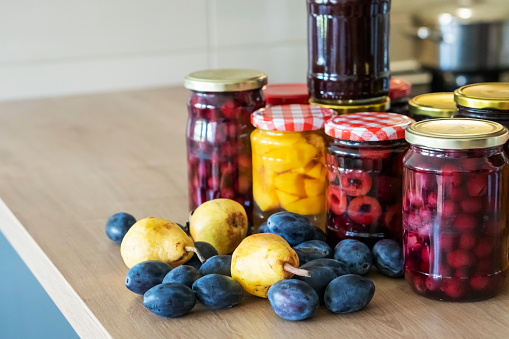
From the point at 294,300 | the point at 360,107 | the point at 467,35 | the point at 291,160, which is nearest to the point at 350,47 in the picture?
the point at 360,107

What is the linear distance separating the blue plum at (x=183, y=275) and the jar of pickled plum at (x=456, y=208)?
250 mm

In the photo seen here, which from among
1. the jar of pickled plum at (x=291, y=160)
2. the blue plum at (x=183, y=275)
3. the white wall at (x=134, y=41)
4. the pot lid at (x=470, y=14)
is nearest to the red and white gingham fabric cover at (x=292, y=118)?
the jar of pickled plum at (x=291, y=160)

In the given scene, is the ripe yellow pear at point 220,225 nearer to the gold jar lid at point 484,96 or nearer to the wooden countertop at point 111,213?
the wooden countertop at point 111,213

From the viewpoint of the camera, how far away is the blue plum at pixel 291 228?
0.91 metres

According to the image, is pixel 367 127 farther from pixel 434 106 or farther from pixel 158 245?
pixel 158 245

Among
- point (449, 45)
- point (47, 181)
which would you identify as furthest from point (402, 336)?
point (449, 45)

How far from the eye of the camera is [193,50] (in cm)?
232

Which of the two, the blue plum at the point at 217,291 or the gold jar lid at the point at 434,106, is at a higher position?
the gold jar lid at the point at 434,106

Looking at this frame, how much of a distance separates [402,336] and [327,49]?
0.46 metres

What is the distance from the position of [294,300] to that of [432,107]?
0.39 metres

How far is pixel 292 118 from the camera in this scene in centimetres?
95

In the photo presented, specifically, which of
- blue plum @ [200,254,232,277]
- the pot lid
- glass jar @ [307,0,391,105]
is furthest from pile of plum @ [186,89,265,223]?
the pot lid

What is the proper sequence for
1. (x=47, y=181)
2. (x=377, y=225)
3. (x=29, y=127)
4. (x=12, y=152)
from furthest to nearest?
(x=29, y=127)
(x=12, y=152)
(x=47, y=181)
(x=377, y=225)

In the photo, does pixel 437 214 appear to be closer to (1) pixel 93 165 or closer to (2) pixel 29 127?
(1) pixel 93 165
